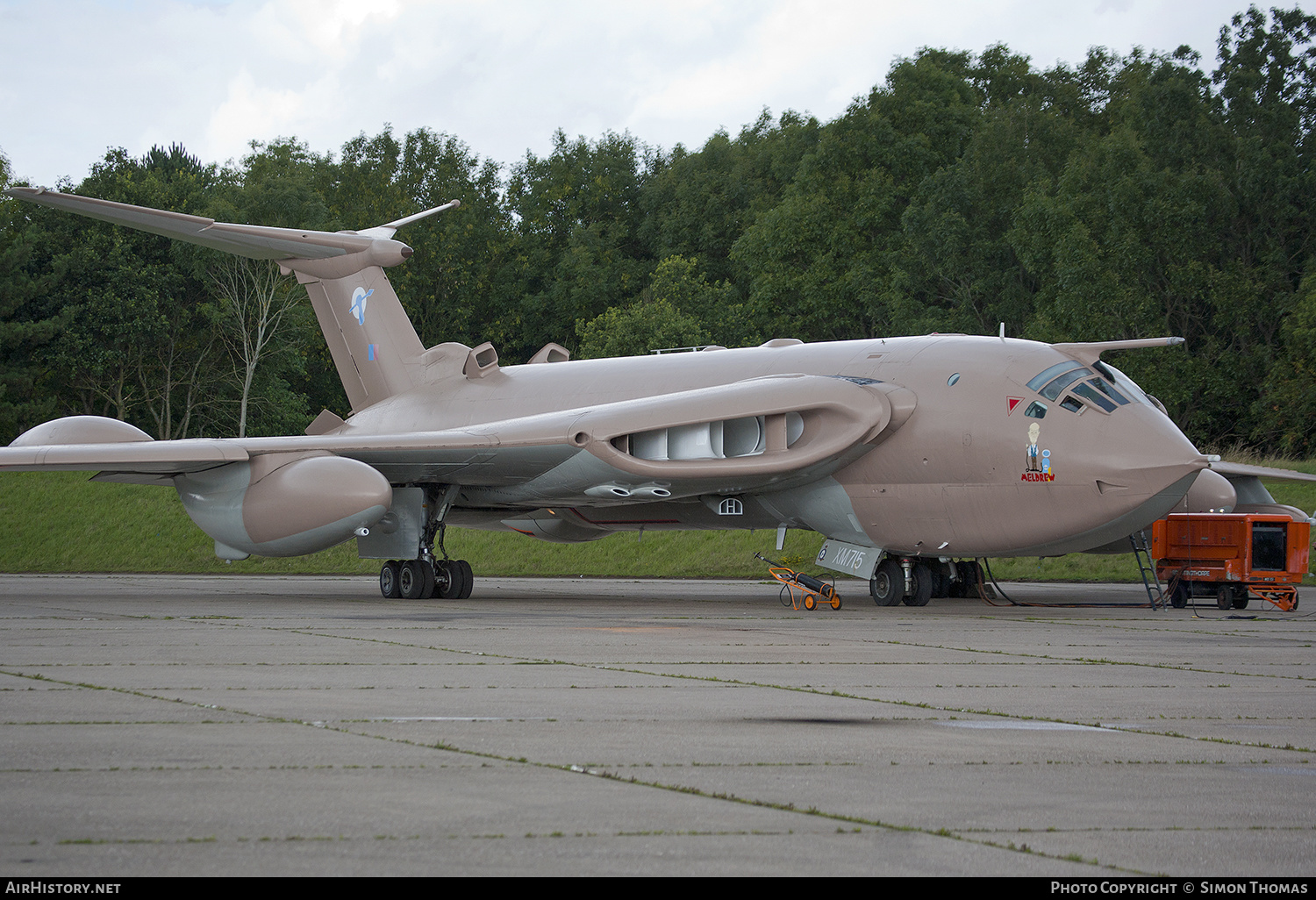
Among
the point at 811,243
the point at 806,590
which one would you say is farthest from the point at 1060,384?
the point at 811,243

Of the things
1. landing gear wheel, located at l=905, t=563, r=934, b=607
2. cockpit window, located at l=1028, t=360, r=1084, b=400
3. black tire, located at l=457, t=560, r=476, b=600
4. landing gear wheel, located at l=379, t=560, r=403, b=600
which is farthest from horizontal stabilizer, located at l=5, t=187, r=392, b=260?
cockpit window, located at l=1028, t=360, r=1084, b=400

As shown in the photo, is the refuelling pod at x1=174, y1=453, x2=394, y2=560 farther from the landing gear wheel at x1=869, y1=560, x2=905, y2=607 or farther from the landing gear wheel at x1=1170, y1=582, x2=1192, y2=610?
the landing gear wheel at x1=1170, y1=582, x2=1192, y2=610

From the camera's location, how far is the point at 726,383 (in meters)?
19.9

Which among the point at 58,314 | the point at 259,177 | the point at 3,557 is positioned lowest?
the point at 3,557

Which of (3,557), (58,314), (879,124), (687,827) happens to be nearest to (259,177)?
(58,314)

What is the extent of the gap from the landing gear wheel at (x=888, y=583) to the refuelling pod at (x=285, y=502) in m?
6.69

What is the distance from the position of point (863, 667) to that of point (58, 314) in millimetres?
49877

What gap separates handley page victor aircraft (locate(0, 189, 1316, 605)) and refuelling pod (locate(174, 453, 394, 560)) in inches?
1.3

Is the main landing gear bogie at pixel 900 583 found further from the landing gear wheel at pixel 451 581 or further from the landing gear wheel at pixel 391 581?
the landing gear wheel at pixel 391 581

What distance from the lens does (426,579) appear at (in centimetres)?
2128

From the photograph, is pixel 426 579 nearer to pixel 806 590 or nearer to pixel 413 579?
pixel 413 579

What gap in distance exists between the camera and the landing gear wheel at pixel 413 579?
2127 centimetres
